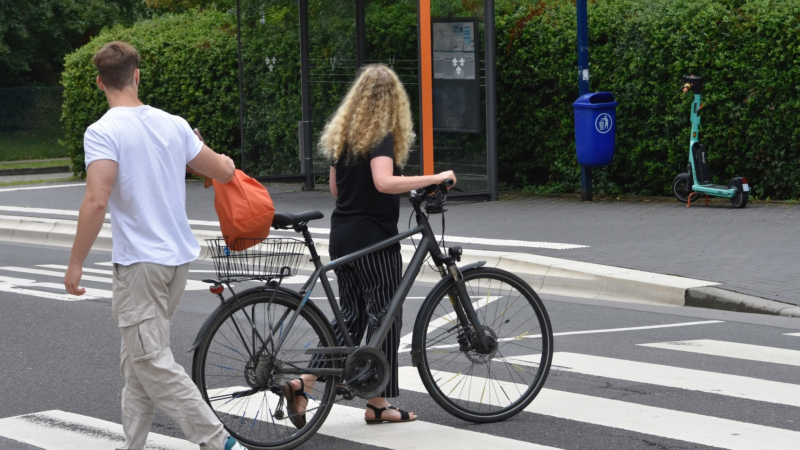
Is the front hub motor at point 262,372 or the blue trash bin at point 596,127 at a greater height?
the blue trash bin at point 596,127

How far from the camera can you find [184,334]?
25.4 feet

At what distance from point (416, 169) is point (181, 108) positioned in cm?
766

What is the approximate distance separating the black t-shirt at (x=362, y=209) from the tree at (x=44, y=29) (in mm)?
33447

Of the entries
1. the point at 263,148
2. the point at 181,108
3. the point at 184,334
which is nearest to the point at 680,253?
the point at 184,334

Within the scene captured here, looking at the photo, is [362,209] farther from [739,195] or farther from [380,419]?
[739,195]

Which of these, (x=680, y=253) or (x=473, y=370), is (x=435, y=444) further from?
(x=680, y=253)

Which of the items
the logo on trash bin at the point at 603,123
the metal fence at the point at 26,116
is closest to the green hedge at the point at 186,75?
the logo on trash bin at the point at 603,123

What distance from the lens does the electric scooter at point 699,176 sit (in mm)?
12531

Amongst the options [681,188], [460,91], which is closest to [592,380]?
[681,188]

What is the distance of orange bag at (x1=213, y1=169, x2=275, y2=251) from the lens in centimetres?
450

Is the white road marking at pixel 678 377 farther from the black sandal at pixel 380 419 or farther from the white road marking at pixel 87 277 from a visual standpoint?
the white road marking at pixel 87 277

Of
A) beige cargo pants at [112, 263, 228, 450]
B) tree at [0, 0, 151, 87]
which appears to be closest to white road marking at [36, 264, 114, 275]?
beige cargo pants at [112, 263, 228, 450]

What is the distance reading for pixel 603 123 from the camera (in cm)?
1383

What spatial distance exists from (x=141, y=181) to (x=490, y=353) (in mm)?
1926
